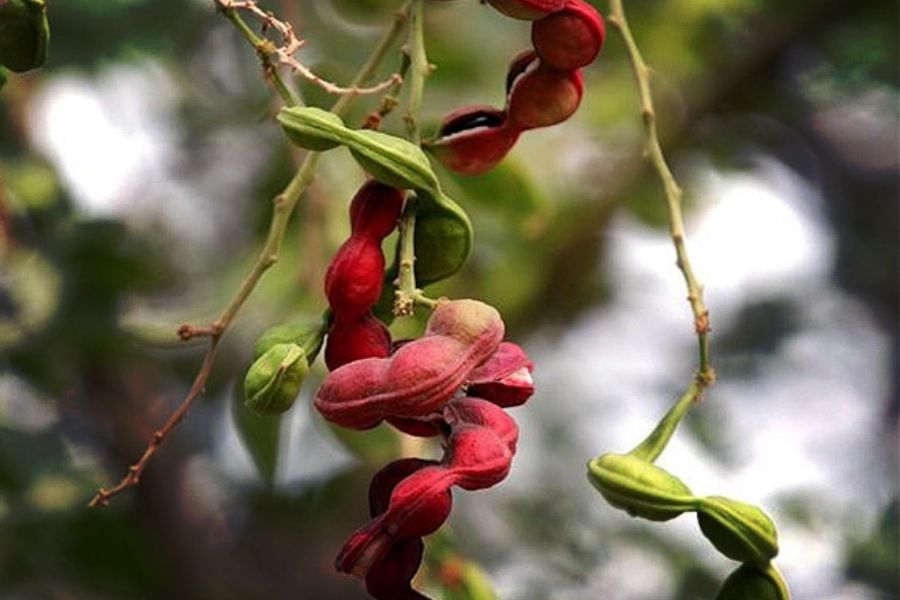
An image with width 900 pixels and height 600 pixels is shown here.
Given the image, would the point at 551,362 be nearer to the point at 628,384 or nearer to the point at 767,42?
the point at 628,384

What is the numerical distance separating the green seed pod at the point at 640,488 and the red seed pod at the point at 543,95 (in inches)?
8.2

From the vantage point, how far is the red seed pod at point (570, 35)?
1.09m

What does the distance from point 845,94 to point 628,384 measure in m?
0.75

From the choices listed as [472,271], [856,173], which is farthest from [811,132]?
[472,271]

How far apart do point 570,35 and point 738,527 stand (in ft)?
0.96

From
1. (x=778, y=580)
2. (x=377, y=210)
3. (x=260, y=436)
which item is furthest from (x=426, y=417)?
(x=260, y=436)

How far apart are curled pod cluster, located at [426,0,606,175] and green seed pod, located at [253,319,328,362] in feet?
0.44

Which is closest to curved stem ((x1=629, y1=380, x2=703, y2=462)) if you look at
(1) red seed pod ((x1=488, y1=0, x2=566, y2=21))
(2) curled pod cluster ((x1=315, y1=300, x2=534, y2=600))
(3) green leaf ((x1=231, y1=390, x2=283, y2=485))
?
(2) curled pod cluster ((x1=315, y1=300, x2=534, y2=600))

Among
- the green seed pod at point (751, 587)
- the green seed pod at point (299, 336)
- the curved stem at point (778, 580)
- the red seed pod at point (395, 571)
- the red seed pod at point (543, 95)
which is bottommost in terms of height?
the red seed pod at point (395, 571)

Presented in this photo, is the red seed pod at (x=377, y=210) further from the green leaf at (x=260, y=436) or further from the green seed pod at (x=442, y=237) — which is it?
the green leaf at (x=260, y=436)

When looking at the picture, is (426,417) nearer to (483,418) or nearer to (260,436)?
(483,418)

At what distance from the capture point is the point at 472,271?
7.20 ft

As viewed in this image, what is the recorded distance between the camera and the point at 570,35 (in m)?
1.10

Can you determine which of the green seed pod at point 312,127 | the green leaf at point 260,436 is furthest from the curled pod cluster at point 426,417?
the green leaf at point 260,436
